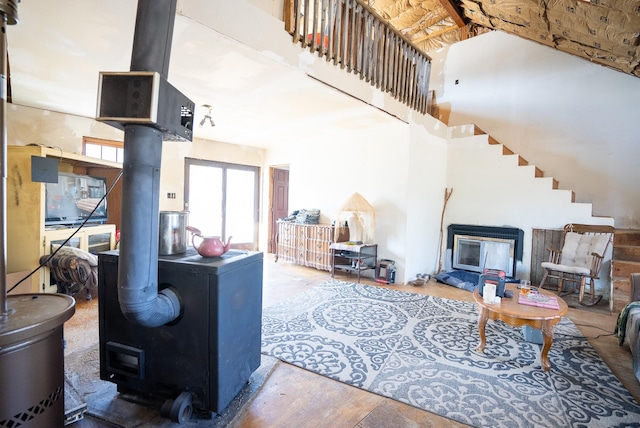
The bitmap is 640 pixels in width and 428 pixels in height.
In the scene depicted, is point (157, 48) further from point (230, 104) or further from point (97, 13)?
point (230, 104)

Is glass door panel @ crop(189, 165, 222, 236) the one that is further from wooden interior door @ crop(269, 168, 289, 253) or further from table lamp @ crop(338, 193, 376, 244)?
table lamp @ crop(338, 193, 376, 244)

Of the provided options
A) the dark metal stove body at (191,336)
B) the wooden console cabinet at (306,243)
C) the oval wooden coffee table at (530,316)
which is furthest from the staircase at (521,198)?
the dark metal stove body at (191,336)

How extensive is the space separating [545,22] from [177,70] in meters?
4.79

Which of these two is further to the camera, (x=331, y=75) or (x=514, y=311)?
(x=331, y=75)

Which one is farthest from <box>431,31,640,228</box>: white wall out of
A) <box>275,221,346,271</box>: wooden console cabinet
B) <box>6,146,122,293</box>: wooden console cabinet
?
<box>6,146,122,293</box>: wooden console cabinet

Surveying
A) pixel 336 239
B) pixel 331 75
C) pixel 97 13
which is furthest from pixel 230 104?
pixel 336 239

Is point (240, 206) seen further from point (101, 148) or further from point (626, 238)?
point (626, 238)

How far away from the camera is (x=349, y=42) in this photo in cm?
349

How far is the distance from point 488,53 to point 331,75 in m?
4.51

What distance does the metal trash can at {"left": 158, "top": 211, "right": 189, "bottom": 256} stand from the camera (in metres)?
1.80

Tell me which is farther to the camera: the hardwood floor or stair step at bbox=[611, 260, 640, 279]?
stair step at bbox=[611, 260, 640, 279]

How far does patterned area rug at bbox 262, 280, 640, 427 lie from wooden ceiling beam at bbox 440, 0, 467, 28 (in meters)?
5.37

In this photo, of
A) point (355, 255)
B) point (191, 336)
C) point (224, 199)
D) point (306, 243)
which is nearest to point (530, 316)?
point (191, 336)

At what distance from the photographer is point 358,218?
533cm
